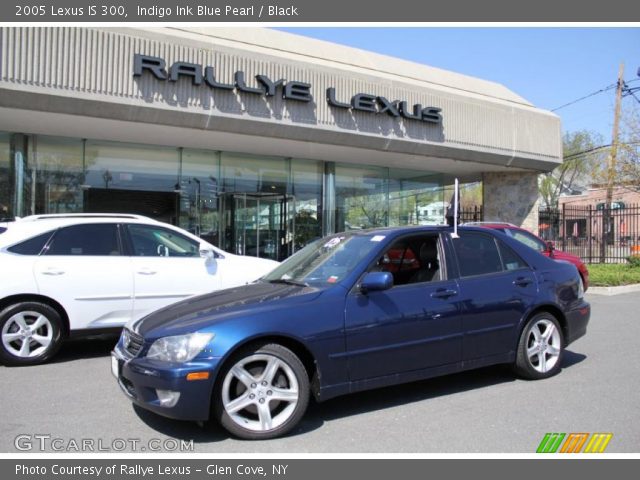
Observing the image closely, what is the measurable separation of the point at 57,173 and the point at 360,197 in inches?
332

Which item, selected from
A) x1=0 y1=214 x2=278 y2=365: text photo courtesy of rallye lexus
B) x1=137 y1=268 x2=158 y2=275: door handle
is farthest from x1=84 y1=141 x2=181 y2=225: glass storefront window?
x1=137 y1=268 x2=158 y2=275: door handle

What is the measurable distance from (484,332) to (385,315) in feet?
3.65

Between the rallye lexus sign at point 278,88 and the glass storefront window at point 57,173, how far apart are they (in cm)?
357

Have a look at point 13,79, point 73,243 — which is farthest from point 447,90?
point 73,243

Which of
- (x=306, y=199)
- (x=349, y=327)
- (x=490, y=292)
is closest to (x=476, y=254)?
(x=490, y=292)

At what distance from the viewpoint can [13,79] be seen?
9734 mm

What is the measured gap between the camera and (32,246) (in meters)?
6.46

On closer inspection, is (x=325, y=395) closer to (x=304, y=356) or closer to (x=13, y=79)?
(x=304, y=356)

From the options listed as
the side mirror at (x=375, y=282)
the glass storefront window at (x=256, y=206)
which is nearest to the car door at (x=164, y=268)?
the side mirror at (x=375, y=282)

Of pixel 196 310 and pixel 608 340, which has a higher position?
pixel 196 310

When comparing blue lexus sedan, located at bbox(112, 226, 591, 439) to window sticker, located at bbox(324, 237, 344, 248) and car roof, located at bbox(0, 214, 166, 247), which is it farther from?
car roof, located at bbox(0, 214, 166, 247)

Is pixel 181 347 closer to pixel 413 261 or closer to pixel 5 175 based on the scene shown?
pixel 413 261

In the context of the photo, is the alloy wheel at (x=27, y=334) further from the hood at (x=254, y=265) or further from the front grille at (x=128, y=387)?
the front grille at (x=128, y=387)

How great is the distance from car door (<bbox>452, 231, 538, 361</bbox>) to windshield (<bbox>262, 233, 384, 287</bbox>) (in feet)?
3.06
